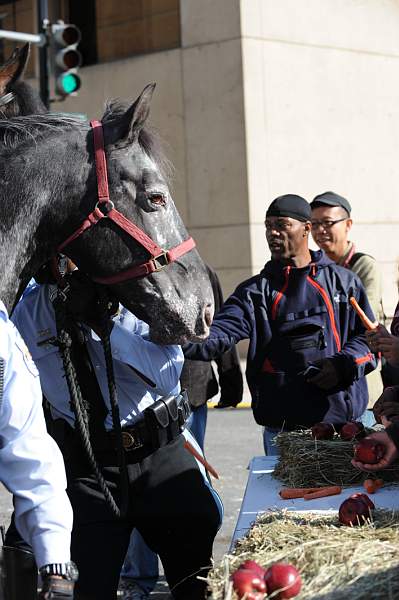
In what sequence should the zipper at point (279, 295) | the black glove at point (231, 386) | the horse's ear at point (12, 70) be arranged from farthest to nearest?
the black glove at point (231, 386) < the zipper at point (279, 295) < the horse's ear at point (12, 70)

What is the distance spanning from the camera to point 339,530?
284 cm

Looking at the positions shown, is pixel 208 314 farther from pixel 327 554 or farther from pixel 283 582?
pixel 283 582

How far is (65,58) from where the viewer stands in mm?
12602

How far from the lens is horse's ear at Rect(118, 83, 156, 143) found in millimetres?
3354

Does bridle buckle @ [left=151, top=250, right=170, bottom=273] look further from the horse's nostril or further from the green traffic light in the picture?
the green traffic light

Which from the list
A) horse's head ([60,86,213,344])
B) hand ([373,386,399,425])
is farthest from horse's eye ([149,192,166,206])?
hand ([373,386,399,425])

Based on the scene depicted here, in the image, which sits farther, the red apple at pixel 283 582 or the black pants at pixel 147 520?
→ the black pants at pixel 147 520

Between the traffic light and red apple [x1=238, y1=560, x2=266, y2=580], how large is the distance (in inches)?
424

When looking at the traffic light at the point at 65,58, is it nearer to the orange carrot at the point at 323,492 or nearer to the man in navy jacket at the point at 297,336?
the man in navy jacket at the point at 297,336

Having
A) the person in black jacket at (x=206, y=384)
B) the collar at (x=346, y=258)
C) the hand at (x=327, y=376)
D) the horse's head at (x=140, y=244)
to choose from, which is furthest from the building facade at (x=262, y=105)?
the horse's head at (x=140, y=244)

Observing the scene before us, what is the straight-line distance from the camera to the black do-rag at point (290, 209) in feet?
16.5

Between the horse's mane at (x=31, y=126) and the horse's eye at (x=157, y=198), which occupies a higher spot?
the horse's mane at (x=31, y=126)

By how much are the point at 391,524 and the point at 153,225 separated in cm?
125

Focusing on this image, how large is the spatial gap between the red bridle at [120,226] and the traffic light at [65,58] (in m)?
9.52
